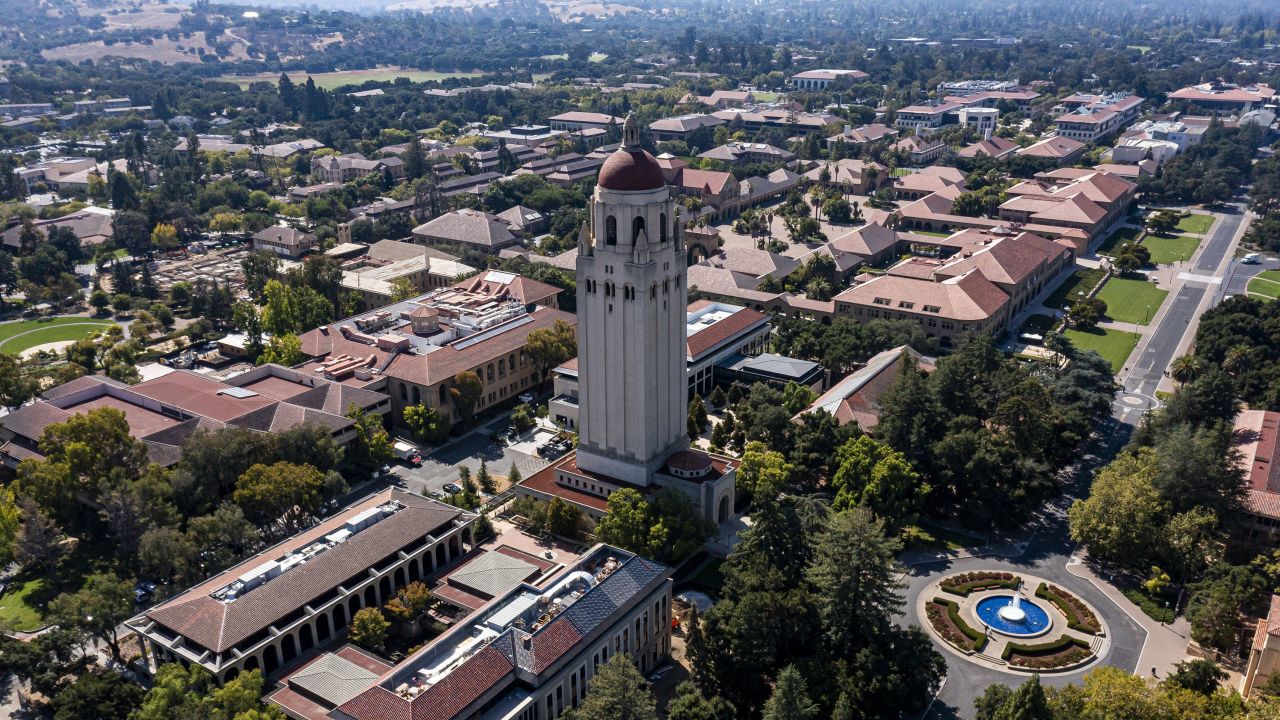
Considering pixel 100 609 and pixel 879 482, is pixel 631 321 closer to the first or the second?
pixel 879 482

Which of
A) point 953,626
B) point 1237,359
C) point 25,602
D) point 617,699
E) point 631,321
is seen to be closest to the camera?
point 617,699

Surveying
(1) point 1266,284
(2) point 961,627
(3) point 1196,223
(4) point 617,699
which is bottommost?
(2) point 961,627

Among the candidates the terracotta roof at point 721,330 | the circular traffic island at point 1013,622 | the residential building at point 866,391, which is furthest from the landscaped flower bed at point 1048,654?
the terracotta roof at point 721,330

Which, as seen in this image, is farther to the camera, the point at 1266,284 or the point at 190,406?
the point at 1266,284

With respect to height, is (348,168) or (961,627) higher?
(348,168)

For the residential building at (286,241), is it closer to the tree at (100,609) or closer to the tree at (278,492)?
the tree at (278,492)

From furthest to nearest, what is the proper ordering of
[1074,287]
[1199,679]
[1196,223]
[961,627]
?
[1196,223] < [1074,287] < [961,627] < [1199,679]

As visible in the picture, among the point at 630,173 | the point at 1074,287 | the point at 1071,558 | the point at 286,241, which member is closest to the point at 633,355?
the point at 630,173

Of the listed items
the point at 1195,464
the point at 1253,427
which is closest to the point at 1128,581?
the point at 1195,464

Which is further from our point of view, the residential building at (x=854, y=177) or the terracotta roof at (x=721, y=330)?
the residential building at (x=854, y=177)
